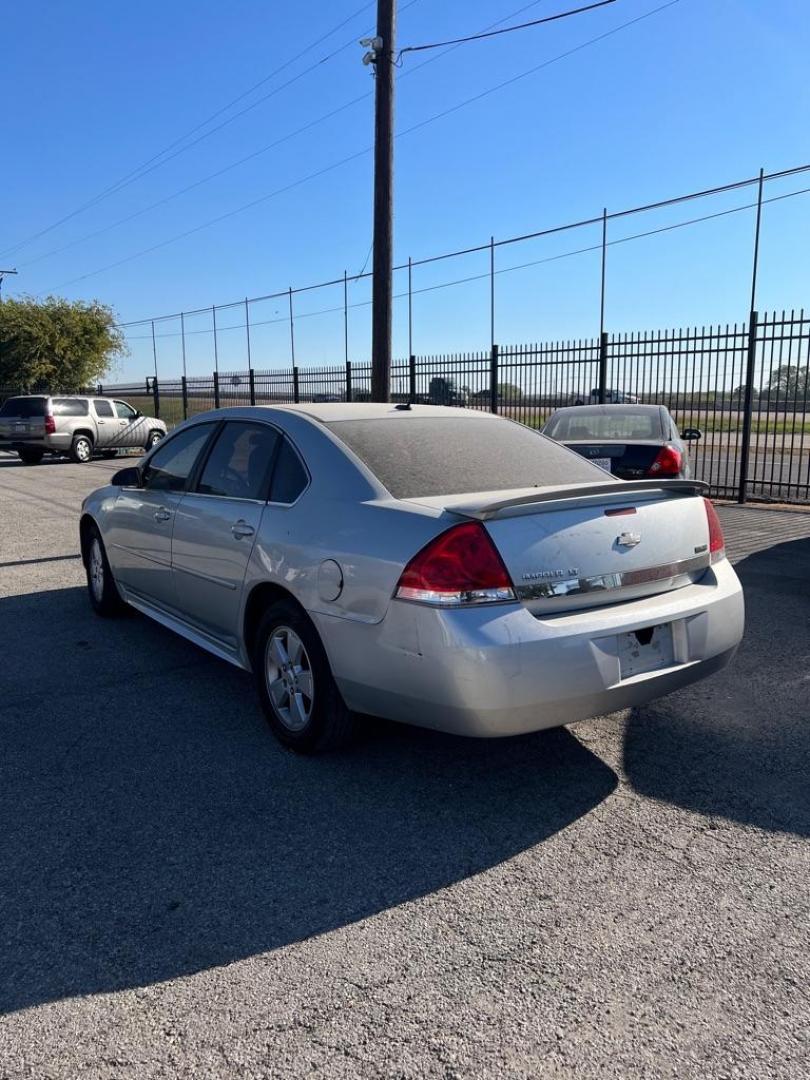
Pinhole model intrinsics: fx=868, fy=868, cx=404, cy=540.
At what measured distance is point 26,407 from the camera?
72.2ft

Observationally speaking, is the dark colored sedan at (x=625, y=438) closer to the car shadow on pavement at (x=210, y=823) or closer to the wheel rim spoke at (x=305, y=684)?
the car shadow on pavement at (x=210, y=823)

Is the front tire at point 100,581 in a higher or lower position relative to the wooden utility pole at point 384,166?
lower

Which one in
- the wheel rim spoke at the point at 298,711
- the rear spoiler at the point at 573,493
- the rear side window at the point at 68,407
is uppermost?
the rear side window at the point at 68,407

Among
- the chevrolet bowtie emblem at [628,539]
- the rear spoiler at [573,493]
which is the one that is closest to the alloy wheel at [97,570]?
the rear spoiler at [573,493]

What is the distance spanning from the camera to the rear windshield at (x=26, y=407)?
21766 millimetres

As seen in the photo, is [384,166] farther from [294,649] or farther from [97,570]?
[294,649]

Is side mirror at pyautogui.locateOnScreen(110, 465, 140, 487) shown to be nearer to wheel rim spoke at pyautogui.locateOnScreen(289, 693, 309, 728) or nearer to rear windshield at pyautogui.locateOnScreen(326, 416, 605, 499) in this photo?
rear windshield at pyautogui.locateOnScreen(326, 416, 605, 499)

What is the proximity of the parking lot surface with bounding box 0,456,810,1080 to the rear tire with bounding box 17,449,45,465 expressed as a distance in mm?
18954

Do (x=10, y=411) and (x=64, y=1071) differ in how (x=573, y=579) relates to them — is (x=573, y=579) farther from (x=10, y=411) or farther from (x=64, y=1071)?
(x=10, y=411)

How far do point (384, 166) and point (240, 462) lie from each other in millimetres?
6647

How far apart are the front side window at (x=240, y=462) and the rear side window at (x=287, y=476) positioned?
3.1 inches

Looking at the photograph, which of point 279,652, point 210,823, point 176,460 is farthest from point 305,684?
point 176,460

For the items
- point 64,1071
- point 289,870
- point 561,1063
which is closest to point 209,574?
point 289,870

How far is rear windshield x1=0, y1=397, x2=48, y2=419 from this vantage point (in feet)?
71.4
